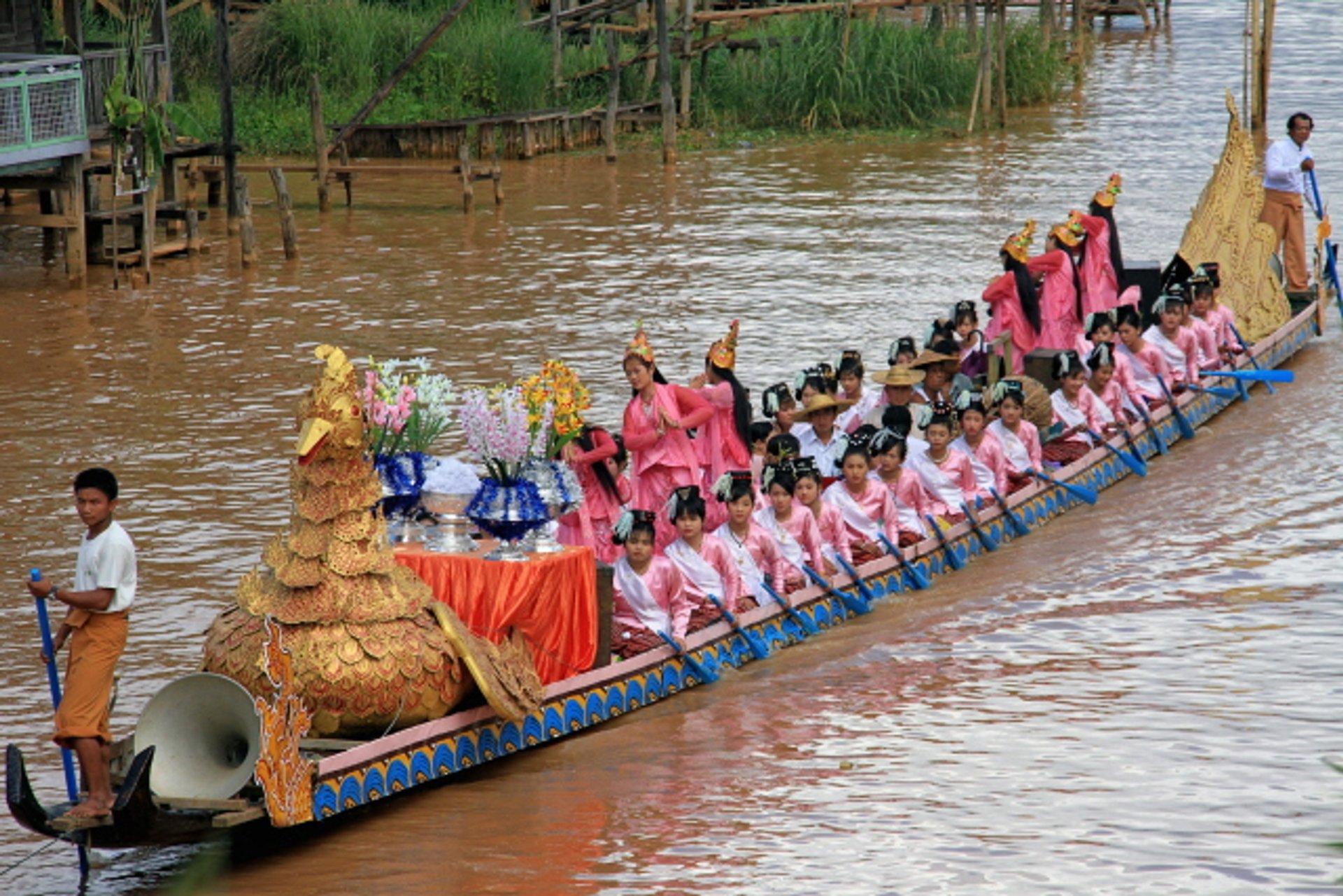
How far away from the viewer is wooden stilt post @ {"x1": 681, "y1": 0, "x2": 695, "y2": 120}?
3039 cm

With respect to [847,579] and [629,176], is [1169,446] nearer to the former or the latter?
[847,579]

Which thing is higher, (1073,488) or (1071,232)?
(1071,232)

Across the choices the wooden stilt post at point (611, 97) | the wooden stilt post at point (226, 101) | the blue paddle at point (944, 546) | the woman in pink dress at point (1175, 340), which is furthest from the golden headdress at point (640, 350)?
the wooden stilt post at point (611, 97)

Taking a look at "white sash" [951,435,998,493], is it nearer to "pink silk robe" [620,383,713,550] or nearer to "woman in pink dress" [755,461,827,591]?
"woman in pink dress" [755,461,827,591]

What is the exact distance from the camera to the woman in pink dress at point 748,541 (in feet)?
35.0

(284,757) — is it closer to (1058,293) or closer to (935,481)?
(935,481)

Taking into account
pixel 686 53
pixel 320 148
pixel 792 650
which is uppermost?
pixel 686 53

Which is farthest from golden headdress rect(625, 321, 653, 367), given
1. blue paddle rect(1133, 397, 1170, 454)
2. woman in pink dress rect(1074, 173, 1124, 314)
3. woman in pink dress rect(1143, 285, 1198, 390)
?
woman in pink dress rect(1074, 173, 1124, 314)

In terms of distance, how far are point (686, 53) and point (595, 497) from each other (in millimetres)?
20593

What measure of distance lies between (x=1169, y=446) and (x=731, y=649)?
5.96 m

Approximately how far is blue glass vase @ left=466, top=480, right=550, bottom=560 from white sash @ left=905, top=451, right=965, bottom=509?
4.05 metres

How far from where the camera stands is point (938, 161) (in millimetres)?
28188

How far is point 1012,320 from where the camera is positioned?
15.2 metres

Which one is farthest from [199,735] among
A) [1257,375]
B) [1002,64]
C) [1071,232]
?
[1002,64]
